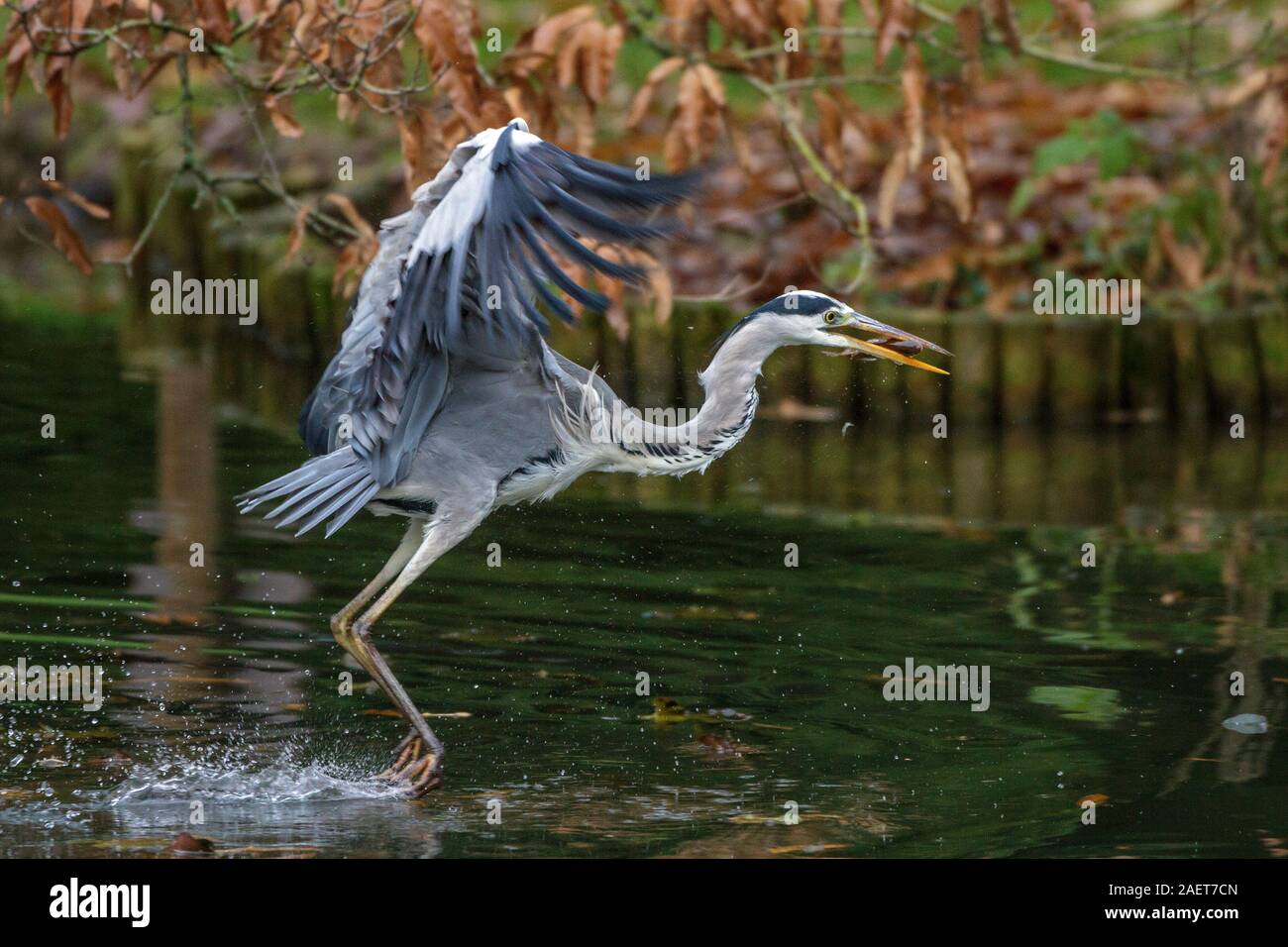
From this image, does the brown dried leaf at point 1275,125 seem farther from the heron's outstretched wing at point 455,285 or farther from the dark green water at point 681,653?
the heron's outstretched wing at point 455,285

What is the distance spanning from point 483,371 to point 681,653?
1462 mm

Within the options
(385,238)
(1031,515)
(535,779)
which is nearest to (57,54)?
(385,238)

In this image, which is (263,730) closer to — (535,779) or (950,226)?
(535,779)

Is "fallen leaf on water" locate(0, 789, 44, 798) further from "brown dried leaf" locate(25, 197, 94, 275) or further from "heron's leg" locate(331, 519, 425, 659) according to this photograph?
"brown dried leaf" locate(25, 197, 94, 275)

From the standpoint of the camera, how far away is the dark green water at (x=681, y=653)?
6199mm

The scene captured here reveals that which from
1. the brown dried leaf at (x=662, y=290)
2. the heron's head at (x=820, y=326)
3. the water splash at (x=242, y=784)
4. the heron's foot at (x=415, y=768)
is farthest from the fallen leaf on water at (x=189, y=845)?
the brown dried leaf at (x=662, y=290)

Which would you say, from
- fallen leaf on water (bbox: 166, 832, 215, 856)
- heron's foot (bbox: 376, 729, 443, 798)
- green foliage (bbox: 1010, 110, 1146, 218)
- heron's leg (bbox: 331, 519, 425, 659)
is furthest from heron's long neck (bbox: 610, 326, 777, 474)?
green foliage (bbox: 1010, 110, 1146, 218)

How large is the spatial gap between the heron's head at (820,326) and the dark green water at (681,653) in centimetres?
129

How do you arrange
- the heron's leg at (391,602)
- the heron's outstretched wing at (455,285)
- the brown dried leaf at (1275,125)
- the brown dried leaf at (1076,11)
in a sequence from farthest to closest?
the brown dried leaf at (1275,125), the brown dried leaf at (1076,11), the heron's leg at (391,602), the heron's outstretched wing at (455,285)

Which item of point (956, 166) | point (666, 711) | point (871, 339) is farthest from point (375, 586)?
point (956, 166)

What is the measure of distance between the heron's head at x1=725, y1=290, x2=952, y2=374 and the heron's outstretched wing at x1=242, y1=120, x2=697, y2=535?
0.84m

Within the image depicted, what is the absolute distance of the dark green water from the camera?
20.3 ft

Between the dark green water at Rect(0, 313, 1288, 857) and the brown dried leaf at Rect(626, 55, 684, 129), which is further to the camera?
the brown dried leaf at Rect(626, 55, 684, 129)
